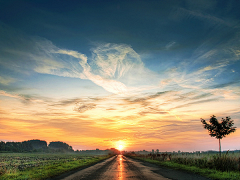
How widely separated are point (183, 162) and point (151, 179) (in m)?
17.7

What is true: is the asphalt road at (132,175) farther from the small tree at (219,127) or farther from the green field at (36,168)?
the small tree at (219,127)

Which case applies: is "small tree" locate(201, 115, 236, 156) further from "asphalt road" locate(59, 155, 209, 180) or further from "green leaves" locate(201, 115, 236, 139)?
"asphalt road" locate(59, 155, 209, 180)

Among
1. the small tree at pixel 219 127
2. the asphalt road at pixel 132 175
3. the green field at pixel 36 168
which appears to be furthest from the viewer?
the small tree at pixel 219 127

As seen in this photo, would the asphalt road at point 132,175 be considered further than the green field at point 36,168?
No

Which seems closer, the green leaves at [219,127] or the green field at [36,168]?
the green field at [36,168]

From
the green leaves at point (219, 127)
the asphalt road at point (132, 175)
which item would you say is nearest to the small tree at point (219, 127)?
the green leaves at point (219, 127)

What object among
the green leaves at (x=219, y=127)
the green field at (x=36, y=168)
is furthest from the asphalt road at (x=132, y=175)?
the green leaves at (x=219, y=127)

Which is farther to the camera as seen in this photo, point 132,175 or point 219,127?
point 219,127

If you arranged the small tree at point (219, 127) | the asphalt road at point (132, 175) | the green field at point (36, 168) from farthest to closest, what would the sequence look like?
the small tree at point (219, 127) < the green field at point (36, 168) < the asphalt road at point (132, 175)

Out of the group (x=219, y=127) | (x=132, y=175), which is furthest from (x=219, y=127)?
(x=132, y=175)

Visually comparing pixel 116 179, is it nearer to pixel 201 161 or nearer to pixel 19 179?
pixel 19 179

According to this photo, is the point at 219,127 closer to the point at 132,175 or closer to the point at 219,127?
the point at 219,127

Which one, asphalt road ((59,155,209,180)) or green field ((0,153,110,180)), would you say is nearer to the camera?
asphalt road ((59,155,209,180))

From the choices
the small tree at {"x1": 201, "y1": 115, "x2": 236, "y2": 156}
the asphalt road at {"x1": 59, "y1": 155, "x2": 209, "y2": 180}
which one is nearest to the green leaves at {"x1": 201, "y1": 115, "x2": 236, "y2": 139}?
the small tree at {"x1": 201, "y1": 115, "x2": 236, "y2": 156}
